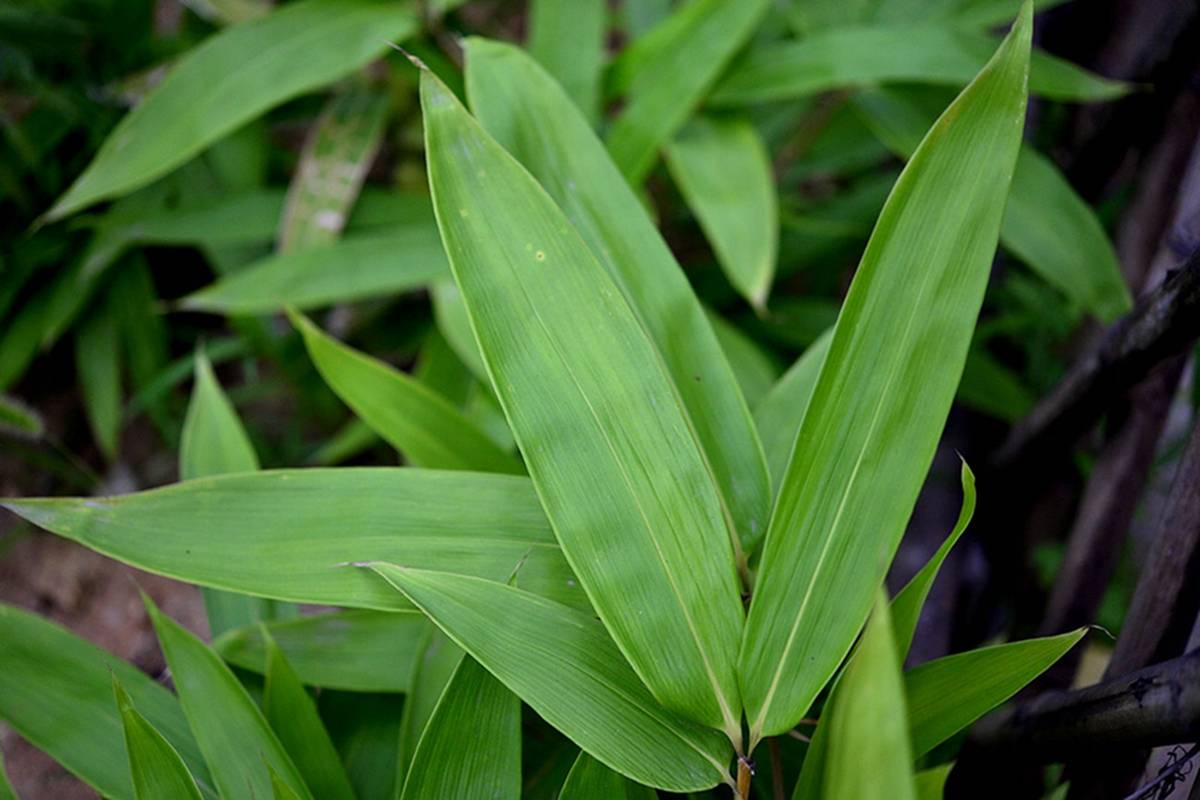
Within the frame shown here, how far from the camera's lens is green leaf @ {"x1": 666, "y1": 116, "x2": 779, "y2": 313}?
817mm

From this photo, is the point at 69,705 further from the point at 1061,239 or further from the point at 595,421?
the point at 1061,239

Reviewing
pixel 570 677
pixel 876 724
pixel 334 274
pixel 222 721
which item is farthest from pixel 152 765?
pixel 334 274

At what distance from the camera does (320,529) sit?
532 millimetres

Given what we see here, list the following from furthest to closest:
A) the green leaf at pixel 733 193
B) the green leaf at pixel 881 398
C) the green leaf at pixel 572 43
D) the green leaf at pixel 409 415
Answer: the green leaf at pixel 572 43 → the green leaf at pixel 733 193 → the green leaf at pixel 409 415 → the green leaf at pixel 881 398

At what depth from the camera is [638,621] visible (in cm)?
45

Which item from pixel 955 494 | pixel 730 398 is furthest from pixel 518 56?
pixel 955 494

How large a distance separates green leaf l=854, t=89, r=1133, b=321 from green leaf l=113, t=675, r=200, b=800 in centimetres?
68

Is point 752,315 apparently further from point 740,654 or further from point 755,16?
point 740,654

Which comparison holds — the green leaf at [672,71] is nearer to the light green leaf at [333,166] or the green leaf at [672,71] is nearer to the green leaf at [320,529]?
the light green leaf at [333,166]

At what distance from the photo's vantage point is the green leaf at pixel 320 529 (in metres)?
0.51

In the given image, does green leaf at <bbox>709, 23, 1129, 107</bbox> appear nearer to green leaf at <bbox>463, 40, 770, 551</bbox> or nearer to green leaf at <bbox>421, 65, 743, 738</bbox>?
green leaf at <bbox>463, 40, 770, 551</bbox>

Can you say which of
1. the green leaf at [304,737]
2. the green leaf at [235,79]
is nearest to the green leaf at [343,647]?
the green leaf at [304,737]

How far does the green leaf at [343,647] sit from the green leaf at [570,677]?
156mm

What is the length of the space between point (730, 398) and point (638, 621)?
162 millimetres
